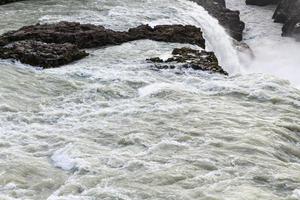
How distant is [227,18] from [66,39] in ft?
46.9

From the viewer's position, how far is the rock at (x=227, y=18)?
91.5 feet

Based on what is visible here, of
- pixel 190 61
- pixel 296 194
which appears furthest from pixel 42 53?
pixel 296 194

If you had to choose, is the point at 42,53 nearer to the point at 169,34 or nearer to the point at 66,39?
the point at 66,39

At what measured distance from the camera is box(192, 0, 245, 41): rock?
27891 mm

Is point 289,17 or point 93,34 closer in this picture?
point 93,34

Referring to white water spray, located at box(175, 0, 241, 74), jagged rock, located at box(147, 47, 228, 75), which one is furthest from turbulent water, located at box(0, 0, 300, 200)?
white water spray, located at box(175, 0, 241, 74)

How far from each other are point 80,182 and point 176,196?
1.50m

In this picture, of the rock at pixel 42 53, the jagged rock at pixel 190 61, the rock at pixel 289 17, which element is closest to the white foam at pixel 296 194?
the jagged rock at pixel 190 61

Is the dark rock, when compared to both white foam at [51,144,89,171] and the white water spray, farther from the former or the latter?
white foam at [51,144,89,171]

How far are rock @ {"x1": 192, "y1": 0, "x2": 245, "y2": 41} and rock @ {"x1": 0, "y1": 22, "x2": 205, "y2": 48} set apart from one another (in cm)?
988

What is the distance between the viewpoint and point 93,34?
54.5 feet

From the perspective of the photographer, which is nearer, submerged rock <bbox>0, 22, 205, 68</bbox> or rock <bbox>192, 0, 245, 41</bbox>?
submerged rock <bbox>0, 22, 205, 68</bbox>

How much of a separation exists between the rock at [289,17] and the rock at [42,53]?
1548cm

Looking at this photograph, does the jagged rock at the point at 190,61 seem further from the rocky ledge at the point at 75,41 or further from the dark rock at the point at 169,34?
the dark rock at the point at 169,34
